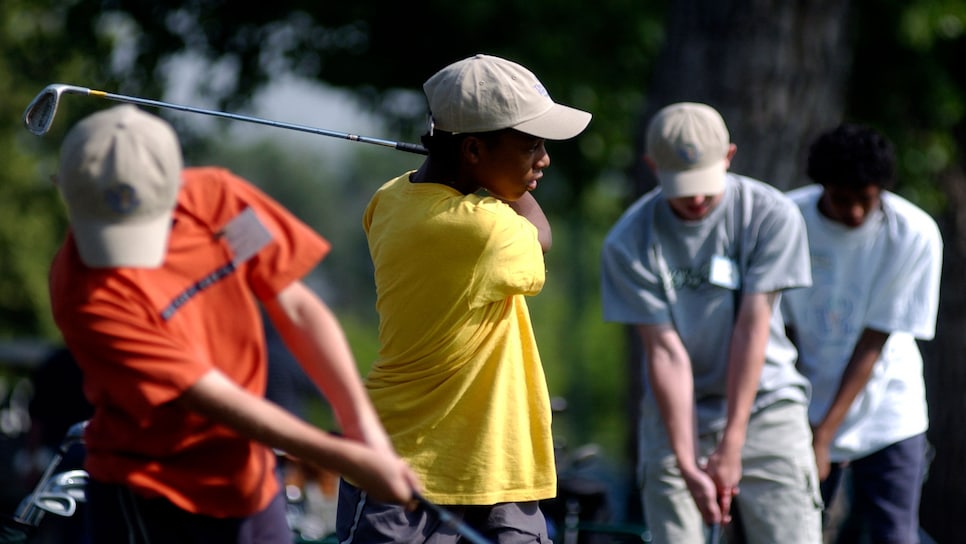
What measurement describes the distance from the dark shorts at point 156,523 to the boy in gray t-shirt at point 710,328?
5.81ft

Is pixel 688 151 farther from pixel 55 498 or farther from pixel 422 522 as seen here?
pixel 55 498

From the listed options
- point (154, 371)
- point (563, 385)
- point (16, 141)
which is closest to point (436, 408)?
point (154, 371)

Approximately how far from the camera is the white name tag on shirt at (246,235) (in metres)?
3.06

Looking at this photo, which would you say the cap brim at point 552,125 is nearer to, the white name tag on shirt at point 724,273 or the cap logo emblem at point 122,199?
the white name tag on shirt at point 724,273

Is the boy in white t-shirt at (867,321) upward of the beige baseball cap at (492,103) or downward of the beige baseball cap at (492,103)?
downward

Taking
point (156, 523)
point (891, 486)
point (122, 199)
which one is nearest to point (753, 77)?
point (891, 486)

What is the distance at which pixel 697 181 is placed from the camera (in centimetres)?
461

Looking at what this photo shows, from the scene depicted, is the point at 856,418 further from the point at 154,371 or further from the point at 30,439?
the point at 30,439

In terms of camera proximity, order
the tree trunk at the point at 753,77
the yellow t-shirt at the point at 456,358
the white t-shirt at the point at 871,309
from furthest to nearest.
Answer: the tree trunk at the point at 753,77 → the white t-shirt at the point at 871,309 → the yellow t-shirt at the point at 456,358

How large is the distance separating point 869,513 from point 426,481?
2313 millimetres

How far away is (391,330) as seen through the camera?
12.8 feet

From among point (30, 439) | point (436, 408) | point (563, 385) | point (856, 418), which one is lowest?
point (563, 385)

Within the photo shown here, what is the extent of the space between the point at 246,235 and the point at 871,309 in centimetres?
287

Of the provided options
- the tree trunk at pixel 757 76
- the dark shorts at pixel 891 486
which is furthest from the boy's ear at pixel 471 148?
the tree trunk at pixel 757 76
